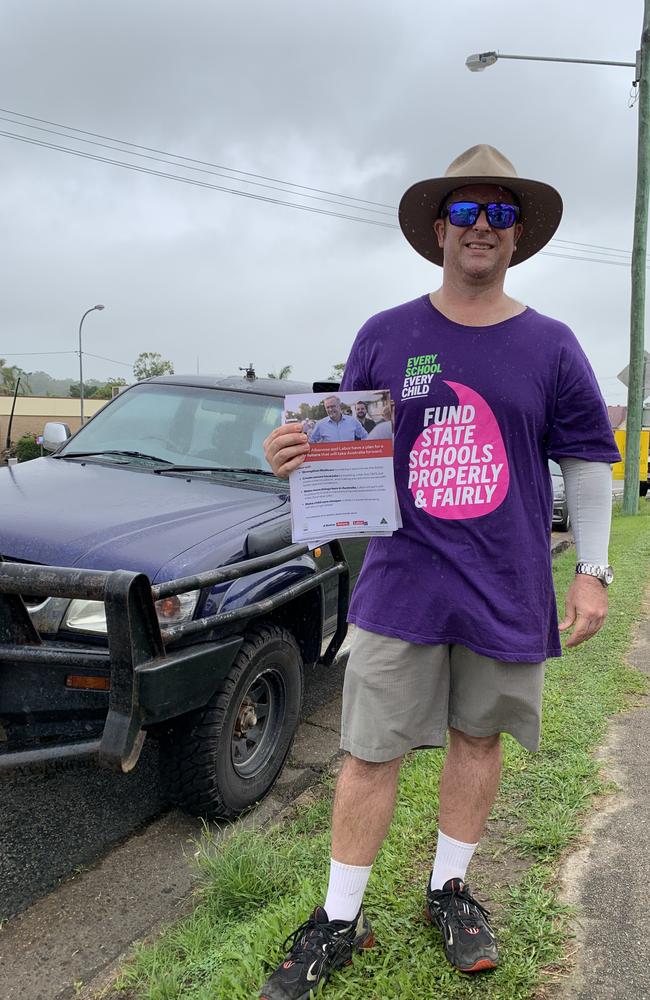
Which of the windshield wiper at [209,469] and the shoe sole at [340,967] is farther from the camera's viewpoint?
the windshield wiper at [209,469]

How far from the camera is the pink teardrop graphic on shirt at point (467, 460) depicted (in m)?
1.94

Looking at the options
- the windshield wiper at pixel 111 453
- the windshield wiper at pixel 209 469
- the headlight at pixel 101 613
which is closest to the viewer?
the headlight at pixel 101 613

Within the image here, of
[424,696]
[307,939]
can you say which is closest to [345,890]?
[307,939]

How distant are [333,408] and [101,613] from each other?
1128 mm

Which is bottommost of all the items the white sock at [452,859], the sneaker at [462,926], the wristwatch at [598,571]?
the sneaker at [462,926]

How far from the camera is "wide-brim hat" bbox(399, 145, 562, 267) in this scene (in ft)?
6.68

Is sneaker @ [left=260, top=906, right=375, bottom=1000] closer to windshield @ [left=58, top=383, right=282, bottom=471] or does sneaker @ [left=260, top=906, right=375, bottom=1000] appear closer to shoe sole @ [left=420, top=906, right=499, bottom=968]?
shoe sole @ [left=420, top=906, right=499, bottom=968]

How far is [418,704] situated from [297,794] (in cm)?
144

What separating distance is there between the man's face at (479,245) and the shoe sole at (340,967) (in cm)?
178

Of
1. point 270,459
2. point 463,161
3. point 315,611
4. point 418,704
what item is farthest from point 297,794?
point 463,161

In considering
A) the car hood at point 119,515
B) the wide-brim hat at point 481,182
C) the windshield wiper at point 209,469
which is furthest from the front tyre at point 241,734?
the wide-brim hat at point 481,182

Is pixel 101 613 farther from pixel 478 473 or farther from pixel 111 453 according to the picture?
pixel 111 453

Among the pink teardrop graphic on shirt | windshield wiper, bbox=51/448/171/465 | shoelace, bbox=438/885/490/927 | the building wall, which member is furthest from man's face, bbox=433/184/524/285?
the building wall

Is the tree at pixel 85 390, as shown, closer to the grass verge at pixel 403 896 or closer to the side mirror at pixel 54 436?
the side mirror at pixel 54 436
